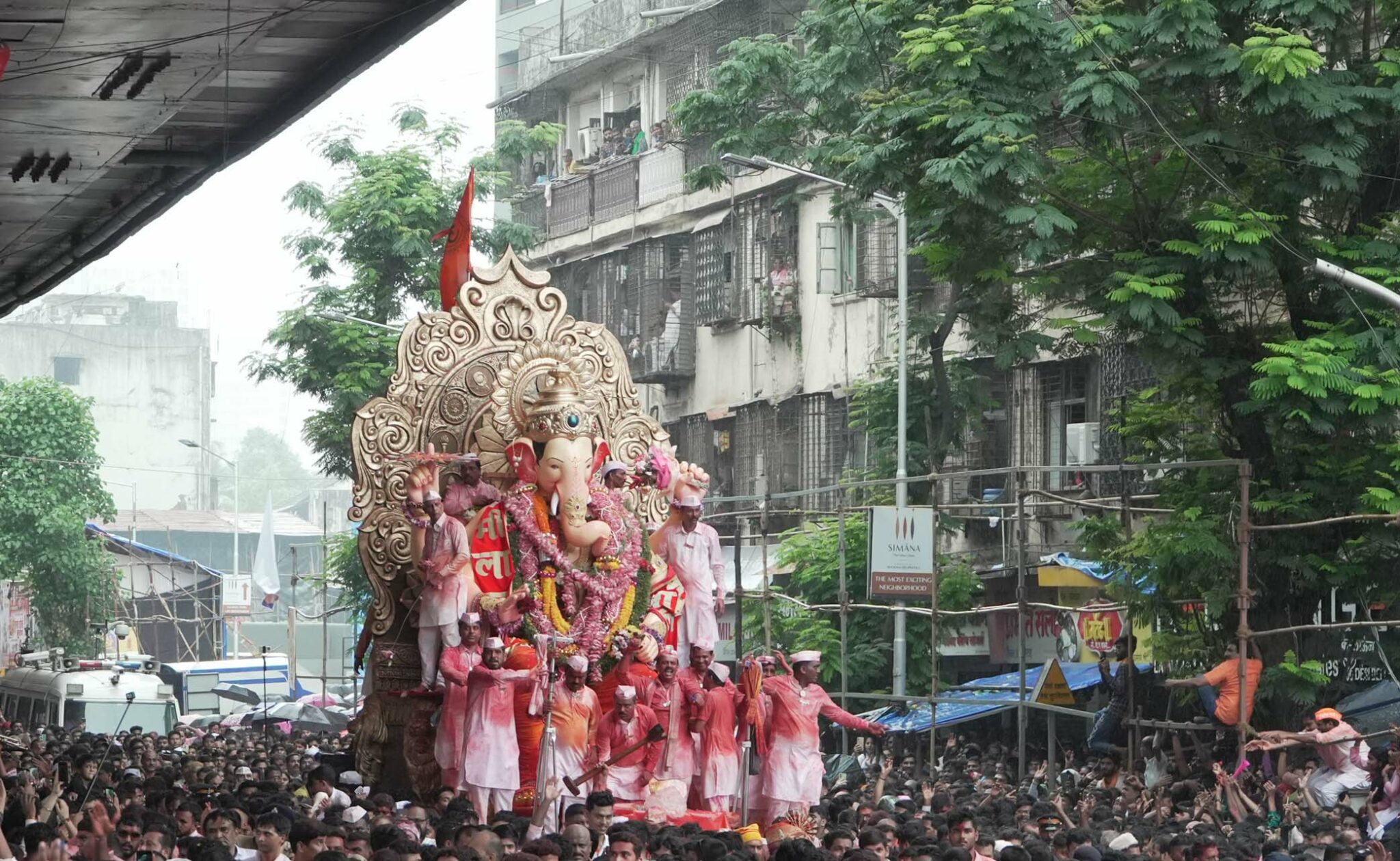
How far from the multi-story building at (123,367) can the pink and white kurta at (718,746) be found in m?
47.6

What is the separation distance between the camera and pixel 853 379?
3059 centimetres

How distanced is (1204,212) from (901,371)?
25.9ft

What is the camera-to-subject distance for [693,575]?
52.6 feet

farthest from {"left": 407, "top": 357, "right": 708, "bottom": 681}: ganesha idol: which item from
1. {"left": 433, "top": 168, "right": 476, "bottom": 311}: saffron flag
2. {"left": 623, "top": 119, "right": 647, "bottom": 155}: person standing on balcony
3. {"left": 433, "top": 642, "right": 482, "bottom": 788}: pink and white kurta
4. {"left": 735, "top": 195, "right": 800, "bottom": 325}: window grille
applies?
{"left": 623, "top": 119, "right": 647, "bottom": 155}: person standing on balcony

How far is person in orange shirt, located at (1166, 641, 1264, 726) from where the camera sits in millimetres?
16469

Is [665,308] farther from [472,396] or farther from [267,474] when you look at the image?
[267,474]

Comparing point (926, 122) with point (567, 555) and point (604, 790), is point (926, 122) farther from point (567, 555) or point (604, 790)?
point (604, 790)

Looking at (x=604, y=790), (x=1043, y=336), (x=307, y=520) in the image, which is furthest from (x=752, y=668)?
(x=307, y=520)

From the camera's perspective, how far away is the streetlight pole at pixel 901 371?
24.2 meters

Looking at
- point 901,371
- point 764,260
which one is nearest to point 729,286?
point 764,260

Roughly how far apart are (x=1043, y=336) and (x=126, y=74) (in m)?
11.0

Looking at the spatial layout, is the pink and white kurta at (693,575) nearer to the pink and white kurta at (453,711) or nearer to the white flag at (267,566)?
the pink and white kurta at (453,711)

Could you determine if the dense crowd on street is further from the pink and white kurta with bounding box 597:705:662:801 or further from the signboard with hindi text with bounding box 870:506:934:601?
the signboard with hindi text with bounding box 870:506:934:601

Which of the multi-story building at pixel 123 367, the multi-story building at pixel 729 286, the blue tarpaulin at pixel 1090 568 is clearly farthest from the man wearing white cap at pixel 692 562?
the multi-story building at pixel 123 367
